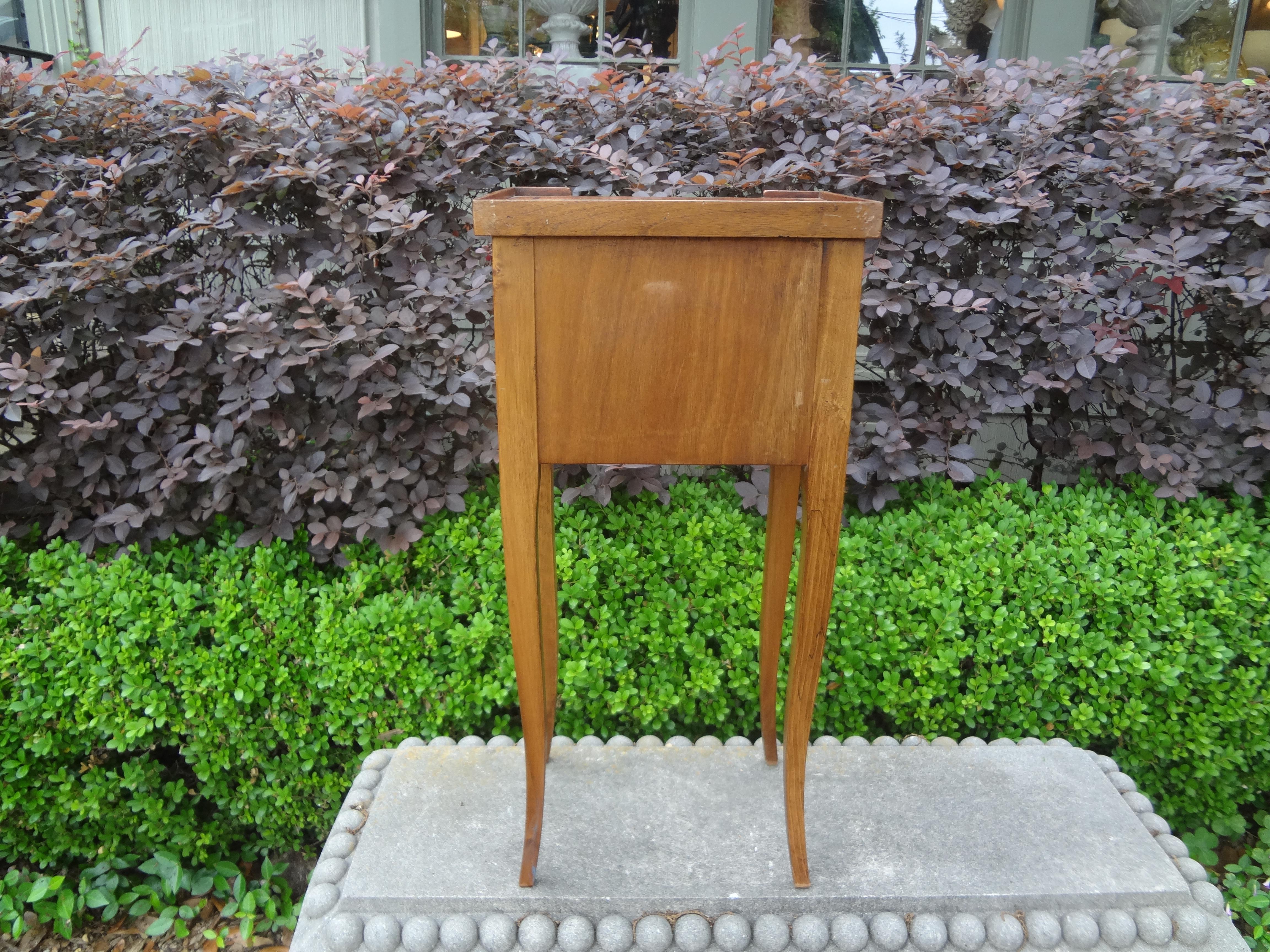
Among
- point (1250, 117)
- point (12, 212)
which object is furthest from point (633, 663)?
point (1250, 117)

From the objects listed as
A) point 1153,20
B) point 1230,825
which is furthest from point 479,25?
point 1230,825

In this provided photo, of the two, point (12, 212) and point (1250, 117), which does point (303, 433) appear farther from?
point (1250, 117)

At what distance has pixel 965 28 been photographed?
392 centimetres

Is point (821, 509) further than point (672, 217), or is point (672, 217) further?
point (821, 509)

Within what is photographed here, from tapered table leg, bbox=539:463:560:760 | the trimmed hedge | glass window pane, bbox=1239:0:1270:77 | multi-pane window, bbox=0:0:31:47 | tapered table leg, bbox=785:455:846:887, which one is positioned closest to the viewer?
tapered table leg, bbox=785:455:846:887

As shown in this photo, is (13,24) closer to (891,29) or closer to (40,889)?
(40,889)

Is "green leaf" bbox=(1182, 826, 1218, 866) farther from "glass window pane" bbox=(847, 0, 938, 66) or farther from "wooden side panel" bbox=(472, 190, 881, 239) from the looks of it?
"glass window pane" bbox=(847, 0, 938, 66)

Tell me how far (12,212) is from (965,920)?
2.77m

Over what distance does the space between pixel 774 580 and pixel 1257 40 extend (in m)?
3.85

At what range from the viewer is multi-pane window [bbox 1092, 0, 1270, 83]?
384 cm

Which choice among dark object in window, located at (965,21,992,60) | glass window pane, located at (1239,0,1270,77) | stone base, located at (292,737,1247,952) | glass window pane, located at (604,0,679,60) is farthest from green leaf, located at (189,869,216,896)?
glass window pane, located at (1239,0,1270,77)

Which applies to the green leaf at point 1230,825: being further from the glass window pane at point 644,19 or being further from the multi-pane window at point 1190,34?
the glass window pane at point 644,19

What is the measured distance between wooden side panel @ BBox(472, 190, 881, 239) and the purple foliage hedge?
39.4 inches

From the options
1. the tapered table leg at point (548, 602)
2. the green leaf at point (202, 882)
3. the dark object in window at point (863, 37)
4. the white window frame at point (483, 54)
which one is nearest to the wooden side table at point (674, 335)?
the tapered table leg at point (548, 602)
